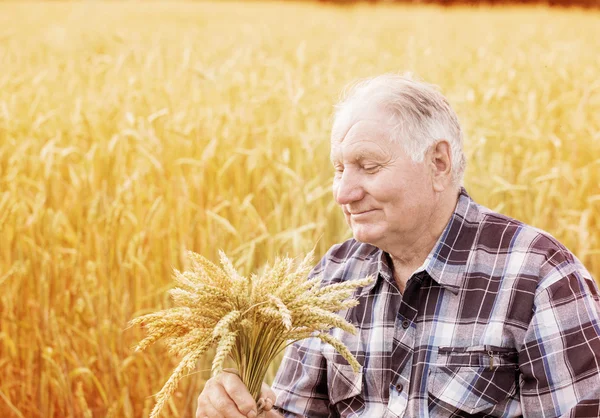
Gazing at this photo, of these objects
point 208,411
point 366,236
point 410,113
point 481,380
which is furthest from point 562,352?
point 208,411

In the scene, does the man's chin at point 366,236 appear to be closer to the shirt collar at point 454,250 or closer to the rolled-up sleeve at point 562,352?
the shirt collar at point 454,250

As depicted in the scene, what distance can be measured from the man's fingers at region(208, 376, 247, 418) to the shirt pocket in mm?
414

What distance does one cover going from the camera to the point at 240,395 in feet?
5.30

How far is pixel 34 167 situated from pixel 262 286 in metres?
2.04

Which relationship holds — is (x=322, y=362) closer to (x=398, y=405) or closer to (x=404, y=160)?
(x=398, y=405)

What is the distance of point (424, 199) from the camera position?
1786 millimetres

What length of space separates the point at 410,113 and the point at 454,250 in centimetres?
31

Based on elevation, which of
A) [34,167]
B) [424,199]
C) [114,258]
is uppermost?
[424,199]

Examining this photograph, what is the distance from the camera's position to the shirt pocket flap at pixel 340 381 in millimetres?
1846

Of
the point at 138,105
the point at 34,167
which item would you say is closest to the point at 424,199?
the point at 34,167

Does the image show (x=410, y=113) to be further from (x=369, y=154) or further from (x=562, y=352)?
Result: (x=562, y=352)

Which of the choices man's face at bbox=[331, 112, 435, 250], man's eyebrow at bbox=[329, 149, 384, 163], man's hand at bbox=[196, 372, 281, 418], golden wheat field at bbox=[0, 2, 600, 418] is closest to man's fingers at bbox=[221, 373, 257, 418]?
man's hand at bbox=[196, 372, 281, 418]

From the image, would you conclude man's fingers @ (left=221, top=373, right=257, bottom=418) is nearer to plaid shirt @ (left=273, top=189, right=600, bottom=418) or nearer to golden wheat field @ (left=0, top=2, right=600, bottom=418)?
plaid shirt @ (left=273, top=189, right=600, bottom=418)

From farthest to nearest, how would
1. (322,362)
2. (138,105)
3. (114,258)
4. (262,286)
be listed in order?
(138,105) → (114,258) → (322,362) → (262,286)
